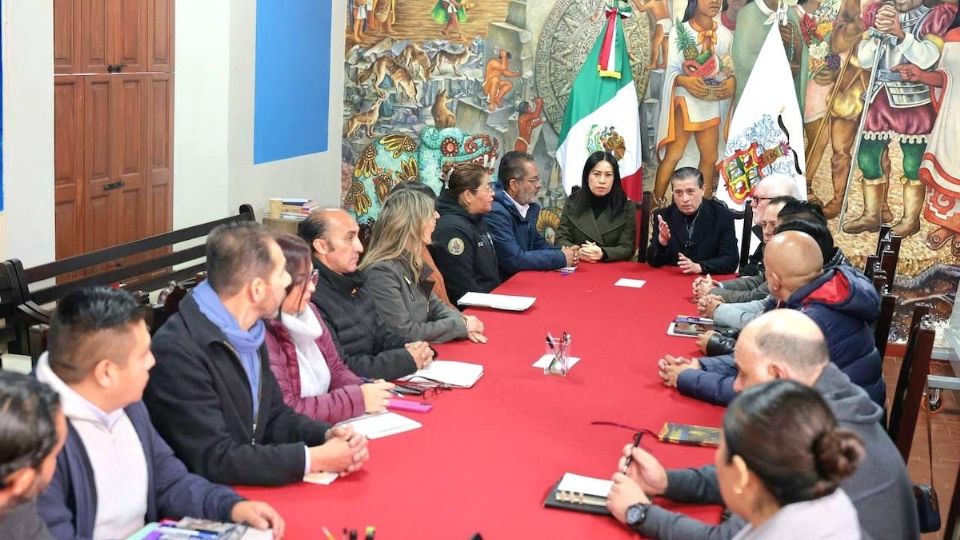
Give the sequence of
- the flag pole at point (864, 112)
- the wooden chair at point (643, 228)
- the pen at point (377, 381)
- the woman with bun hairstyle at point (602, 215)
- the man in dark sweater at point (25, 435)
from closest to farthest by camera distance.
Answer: the man in dark sweater at point (25, 435)
the pen at point (377, 381)
the woman with bun hairstyle at point (602, 215)
the wooden chair at point (643, 228)
the flag pole at point (864, 112)

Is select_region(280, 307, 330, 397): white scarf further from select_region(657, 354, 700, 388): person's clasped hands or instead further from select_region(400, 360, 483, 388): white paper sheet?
select_region(657, 354, 700, 388): person's clasped hands

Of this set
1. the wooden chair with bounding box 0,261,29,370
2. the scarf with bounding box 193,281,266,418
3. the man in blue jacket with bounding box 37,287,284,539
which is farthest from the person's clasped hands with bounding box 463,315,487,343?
the man in blue jacket with bounding box 37,287,284,539

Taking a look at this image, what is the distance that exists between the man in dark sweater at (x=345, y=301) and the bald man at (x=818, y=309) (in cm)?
102

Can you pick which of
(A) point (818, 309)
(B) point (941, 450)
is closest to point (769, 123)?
(B) point (941, 450)

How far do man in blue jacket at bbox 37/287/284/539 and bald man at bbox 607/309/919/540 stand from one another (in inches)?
38.5

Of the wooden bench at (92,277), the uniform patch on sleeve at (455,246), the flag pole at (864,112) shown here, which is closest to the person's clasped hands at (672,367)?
the wooden bench at (92,277)

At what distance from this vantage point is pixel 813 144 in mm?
8367

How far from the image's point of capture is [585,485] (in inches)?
122

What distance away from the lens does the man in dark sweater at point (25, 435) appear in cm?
195

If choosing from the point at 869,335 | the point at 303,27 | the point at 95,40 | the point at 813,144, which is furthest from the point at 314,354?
the point at 813,144

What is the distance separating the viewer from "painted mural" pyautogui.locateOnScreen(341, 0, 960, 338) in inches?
320

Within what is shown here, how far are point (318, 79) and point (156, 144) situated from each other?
1.94 meters

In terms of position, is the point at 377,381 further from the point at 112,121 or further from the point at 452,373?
the point at 112,121

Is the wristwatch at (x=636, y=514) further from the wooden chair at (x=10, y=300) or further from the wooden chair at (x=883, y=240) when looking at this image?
the wooden chair at (x=883, y=240)
